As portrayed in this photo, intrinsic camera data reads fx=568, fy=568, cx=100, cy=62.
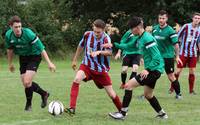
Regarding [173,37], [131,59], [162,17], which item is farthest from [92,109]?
[131,59]

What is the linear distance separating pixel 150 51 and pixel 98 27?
1.15 m

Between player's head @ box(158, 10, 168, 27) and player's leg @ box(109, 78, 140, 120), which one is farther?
player's head @ box(158, 10, 168, 27)

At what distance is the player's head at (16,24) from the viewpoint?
411 inches

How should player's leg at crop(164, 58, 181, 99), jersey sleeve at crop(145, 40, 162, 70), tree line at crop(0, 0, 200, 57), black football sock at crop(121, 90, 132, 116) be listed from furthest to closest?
tree line at crop(0, 0, 200, 57) < player's leg at crop(164, 58, 181, 99) < black football sock at crop(121, 90, 132, 116) < jersey sleeve at crop(145, 40, 162, 70)

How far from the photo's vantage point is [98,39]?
1044 cm

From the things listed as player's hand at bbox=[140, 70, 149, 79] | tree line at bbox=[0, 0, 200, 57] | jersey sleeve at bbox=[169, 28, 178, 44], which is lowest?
tree line at bbox=[0, 0, 200, 57]

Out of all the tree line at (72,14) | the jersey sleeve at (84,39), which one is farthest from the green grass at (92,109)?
the tree line at (72,14)

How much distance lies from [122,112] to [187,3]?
25901 mm

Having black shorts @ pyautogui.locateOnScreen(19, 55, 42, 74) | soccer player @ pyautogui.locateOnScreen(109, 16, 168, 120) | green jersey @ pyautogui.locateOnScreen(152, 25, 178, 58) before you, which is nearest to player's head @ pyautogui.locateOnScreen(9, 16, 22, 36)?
black shorts @ pyautogui.locateOnScreen(19, 55, 42, 74)

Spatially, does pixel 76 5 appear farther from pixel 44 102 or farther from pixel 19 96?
pixel 44 102

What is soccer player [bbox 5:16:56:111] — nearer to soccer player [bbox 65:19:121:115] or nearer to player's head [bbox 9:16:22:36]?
player's head [bbox 9:16:22:36]

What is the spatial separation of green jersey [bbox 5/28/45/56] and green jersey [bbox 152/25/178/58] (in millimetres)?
3523

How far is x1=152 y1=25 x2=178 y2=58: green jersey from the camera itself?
13.2 meters

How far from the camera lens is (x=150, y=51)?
377 inches
